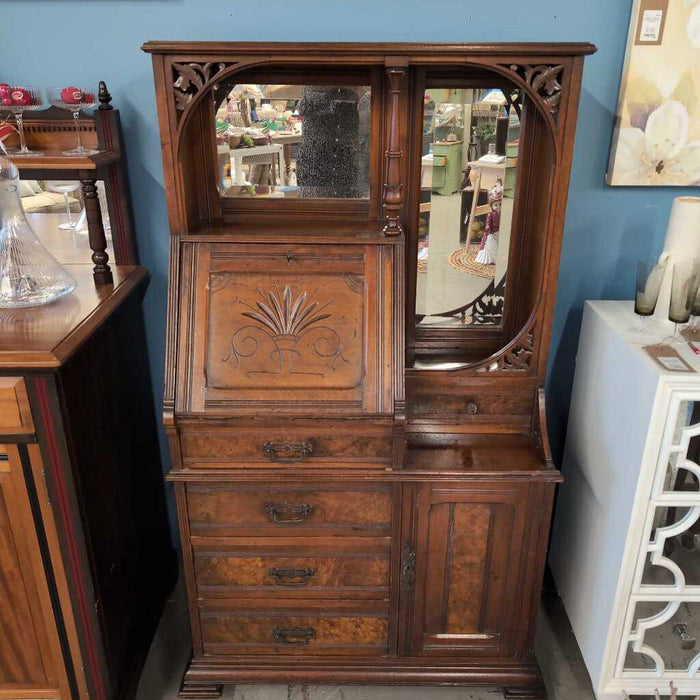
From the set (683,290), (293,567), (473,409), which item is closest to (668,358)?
(683,290)

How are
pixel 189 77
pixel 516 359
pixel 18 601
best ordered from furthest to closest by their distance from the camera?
pixel 516 359
pixel 18 601
pixel 189 77

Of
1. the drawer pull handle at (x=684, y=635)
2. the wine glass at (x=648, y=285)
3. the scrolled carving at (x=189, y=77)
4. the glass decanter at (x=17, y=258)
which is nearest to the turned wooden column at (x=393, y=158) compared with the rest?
the scrolled carving at (x=189, y=77)

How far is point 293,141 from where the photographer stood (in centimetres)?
195

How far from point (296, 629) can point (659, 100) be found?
186 cm

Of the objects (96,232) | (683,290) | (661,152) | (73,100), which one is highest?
(73,100)

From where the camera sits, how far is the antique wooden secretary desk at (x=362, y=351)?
5.57 ft

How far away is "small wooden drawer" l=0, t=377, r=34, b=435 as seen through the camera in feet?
4.97

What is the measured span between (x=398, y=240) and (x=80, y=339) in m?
0.83

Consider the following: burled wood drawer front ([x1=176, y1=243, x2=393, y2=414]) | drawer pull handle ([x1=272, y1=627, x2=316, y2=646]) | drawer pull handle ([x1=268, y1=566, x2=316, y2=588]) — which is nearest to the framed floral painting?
burled wood drawer front ([x1=176, y1=243, x2=393, y2=414])

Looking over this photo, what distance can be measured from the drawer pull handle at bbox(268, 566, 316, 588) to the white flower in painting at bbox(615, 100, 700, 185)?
1.49 m

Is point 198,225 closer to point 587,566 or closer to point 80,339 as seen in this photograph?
point 80,339

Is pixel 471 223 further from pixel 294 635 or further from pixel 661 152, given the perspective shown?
pixel 294 635

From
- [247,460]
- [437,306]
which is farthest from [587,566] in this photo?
[247,460]

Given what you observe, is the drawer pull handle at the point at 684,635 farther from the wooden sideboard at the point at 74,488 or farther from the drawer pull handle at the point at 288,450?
the wooden sideboard at the point at 74,488
